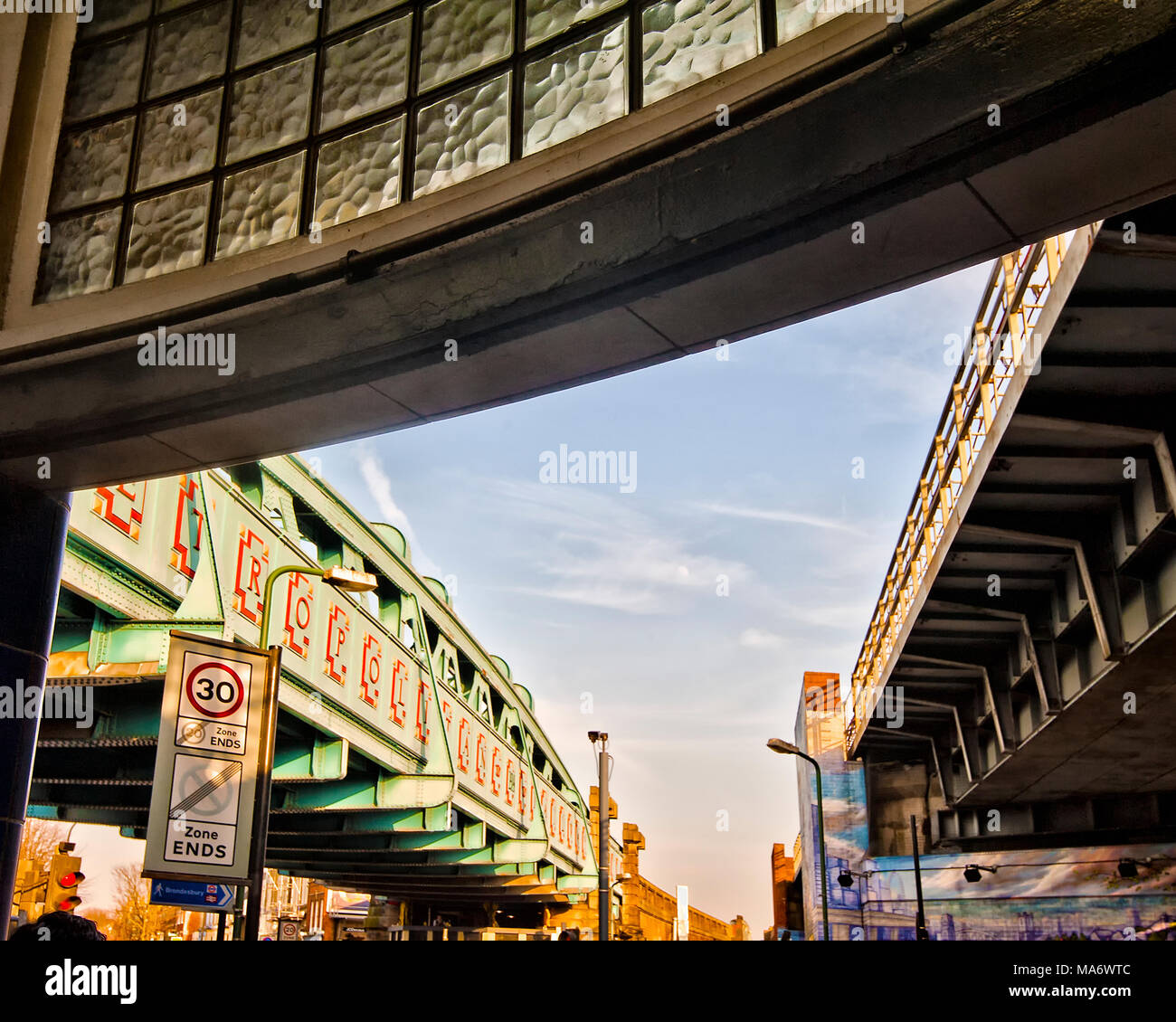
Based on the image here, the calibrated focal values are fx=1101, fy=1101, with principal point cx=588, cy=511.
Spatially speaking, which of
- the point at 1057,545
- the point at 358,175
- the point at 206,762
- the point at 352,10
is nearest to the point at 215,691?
the point at 206,762

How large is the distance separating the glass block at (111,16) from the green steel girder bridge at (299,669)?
4.67 metres

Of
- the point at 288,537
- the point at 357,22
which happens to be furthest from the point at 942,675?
the point at 357,22

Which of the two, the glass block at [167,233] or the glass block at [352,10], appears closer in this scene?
the glass block at [352,10]

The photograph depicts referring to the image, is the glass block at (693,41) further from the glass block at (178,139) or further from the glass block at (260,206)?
the glass block at (178,139)

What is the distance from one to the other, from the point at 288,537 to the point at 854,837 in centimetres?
3087

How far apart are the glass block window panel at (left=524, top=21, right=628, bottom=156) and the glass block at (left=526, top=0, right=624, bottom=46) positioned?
0.11 meters

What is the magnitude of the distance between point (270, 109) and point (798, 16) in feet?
10.3

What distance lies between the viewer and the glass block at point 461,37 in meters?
5.47

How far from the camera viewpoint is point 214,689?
10.8 metres

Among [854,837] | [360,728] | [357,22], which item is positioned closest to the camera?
[357,22]

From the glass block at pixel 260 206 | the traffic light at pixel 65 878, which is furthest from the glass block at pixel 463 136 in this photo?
the traffic light at pixel 65 878
